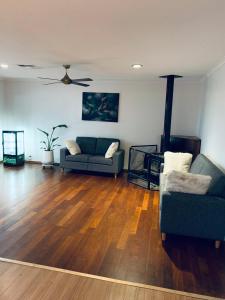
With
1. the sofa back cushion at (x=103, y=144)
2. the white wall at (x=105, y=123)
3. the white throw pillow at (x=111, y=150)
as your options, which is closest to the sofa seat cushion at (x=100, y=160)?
the white throw pillow at (x=111, y=150)

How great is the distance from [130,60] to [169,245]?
2700mm

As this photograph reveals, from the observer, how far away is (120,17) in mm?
2066

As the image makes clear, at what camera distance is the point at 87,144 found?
6188mm

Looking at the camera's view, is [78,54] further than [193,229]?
Yes

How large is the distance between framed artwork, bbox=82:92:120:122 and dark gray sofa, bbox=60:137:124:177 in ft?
1.92

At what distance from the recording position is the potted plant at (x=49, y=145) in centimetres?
619

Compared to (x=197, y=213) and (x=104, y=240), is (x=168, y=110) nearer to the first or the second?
(x=197, y=213)

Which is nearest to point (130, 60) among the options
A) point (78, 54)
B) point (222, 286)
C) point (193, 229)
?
point (78, 54)

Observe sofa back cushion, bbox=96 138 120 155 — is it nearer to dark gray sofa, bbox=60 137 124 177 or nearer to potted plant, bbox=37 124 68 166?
dark gray sofa, bbox=60 137 124 177

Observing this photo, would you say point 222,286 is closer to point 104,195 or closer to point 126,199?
point 126,199

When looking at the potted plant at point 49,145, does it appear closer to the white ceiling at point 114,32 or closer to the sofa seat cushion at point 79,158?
the sofa seat cushion at point 79,158

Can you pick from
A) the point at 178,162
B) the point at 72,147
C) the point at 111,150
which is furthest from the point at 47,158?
the point at 178,162

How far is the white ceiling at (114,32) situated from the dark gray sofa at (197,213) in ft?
5.30

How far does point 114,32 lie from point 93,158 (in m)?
3.54
